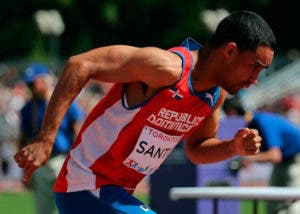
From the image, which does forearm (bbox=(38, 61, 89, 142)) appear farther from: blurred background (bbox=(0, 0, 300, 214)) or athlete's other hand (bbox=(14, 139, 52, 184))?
blurred background (bbox=(0, 0, 300, 214))

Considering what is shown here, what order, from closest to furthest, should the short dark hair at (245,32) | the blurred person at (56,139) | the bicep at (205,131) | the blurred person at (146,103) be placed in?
1. the blurred person at (146,103)
2. the short dark hair at (245,32)
3. the bicep at (205,131)
4. the blurred person at (56,139)

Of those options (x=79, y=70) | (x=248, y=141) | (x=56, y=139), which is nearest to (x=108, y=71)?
(x=79, y=70)

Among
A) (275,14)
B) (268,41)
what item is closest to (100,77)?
(268,41)

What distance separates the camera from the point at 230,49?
4.99 meters

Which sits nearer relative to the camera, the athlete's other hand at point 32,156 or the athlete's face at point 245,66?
the athlete's other hand at point 32,156

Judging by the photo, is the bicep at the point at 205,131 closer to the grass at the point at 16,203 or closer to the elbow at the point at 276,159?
the elbow at the point at 276,159

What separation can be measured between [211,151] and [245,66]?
79 centimetres

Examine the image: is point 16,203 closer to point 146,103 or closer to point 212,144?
point 212,144

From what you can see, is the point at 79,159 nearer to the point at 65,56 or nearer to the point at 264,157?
the point at 264,157

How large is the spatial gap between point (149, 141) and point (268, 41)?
807 mm

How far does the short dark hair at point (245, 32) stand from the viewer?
4.97 meters

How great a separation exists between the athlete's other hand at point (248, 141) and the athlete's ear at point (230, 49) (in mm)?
467

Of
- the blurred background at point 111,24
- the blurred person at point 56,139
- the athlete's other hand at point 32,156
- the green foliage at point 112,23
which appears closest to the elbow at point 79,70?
the athlete's other hand at point 32,156

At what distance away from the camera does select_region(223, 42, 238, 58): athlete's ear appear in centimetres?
498
